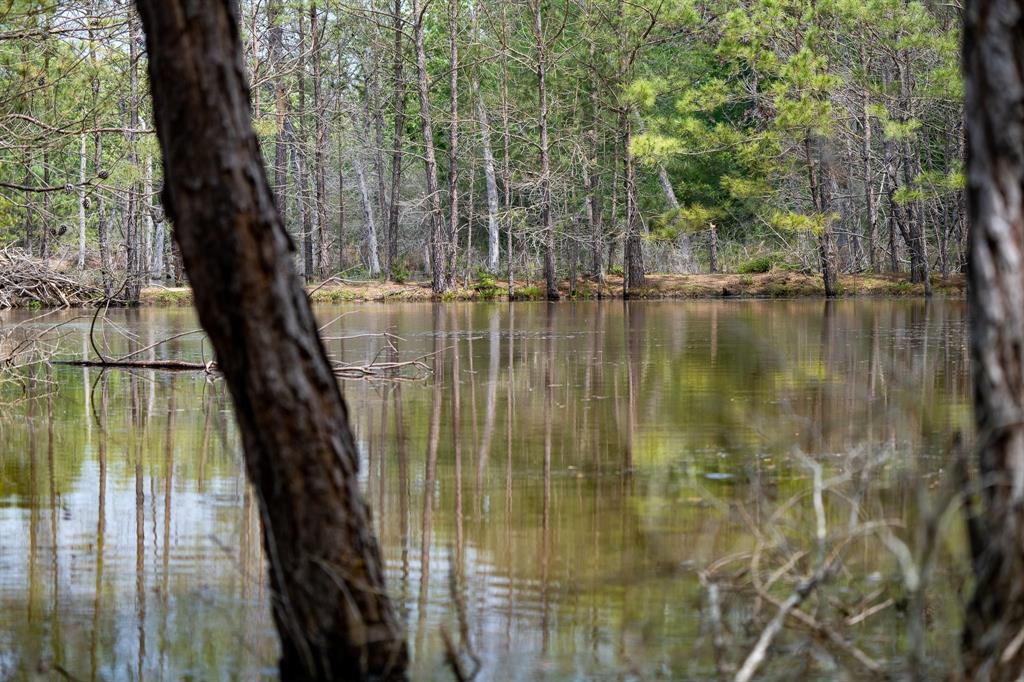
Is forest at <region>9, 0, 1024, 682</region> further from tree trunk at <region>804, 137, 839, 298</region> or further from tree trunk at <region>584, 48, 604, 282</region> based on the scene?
tree trunk at <region>584, 48, 604, 282</region>

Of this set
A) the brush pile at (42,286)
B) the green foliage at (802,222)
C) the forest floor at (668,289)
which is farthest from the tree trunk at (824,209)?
the brush pile at (42,286)

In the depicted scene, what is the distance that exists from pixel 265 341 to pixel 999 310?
2.00m

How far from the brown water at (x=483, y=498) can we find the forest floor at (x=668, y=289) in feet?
69.1

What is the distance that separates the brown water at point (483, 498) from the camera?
4.51 metres

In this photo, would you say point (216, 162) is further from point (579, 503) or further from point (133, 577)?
point (579, 503)

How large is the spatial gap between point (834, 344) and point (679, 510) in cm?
1133

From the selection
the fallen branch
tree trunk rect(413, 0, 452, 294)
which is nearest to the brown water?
the fallen branch

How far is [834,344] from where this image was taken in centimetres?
1734

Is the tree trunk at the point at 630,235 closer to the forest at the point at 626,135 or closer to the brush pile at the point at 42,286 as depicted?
the forest at the point at 626,135

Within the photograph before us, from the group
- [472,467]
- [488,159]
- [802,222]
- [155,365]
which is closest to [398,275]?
[488,159]

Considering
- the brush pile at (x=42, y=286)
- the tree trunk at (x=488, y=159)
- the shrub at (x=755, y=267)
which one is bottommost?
the brush pile at (x=42, y=286)

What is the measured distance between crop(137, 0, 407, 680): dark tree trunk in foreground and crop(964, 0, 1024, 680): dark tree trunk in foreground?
1794 millimetres

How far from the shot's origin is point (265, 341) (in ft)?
12.3

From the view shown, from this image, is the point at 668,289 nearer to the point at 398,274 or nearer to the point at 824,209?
the point at 824,209
